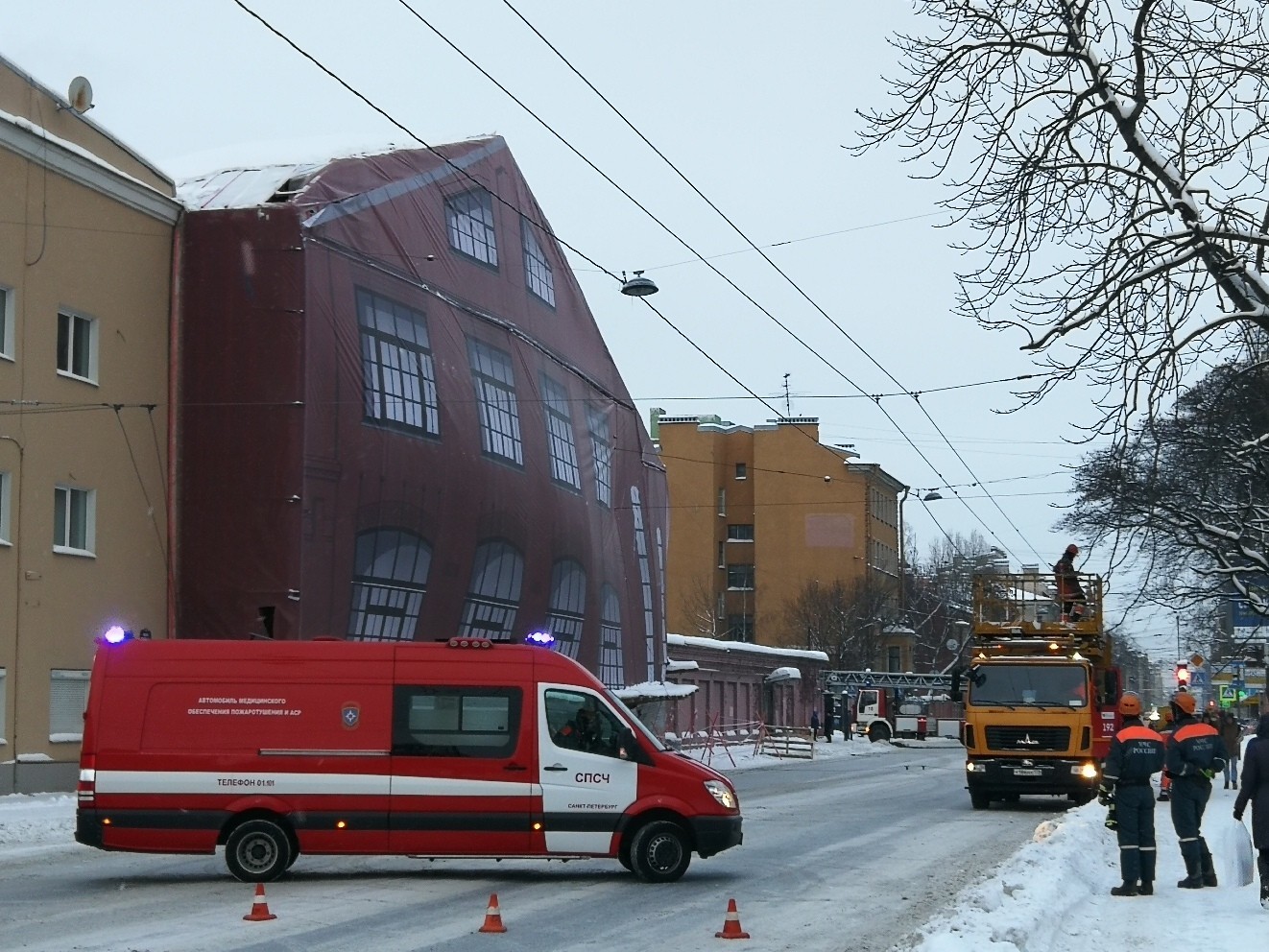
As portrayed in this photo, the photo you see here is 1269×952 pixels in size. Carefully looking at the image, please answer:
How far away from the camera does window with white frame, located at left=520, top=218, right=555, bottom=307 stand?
41.9m

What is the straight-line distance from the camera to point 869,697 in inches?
3238

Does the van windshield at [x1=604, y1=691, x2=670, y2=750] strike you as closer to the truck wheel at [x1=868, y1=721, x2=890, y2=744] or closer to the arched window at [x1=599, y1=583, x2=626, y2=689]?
the arched window at [x1=599, y1=583, x2=626, y2=689]

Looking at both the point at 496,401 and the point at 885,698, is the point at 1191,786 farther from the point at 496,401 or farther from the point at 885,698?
the point at 885,698

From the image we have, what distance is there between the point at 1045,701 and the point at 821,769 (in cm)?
2197

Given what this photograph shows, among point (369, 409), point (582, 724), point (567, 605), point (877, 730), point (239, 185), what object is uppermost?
point (239, 185)

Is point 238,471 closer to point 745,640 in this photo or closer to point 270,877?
point 270,877

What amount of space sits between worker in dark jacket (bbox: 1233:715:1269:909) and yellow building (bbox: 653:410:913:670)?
82.7 m

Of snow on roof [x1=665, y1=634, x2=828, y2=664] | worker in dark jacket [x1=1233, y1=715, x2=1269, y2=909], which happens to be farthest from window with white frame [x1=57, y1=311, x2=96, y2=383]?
snow on roof [x1=665, y1=634, x2=828, y2=664]

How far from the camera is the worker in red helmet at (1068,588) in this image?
29234 millimetres

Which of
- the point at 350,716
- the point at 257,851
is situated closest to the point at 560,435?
the point at 350,716

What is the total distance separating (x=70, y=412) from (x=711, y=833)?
56.3ft

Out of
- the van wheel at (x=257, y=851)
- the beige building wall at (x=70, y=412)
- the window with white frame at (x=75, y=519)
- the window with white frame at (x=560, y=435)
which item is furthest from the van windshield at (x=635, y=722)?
the window with white frame at (x=560, y=435)


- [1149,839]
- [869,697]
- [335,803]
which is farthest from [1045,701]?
[869,697]

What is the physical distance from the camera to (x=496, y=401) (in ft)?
124
